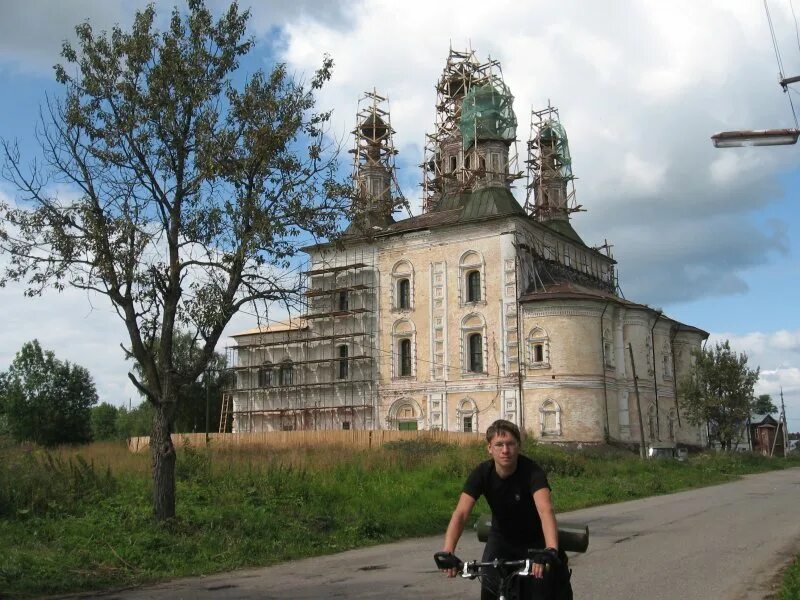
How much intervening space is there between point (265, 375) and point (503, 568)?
154 feet

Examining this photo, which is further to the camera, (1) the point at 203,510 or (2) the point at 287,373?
(2) the point at 287,373

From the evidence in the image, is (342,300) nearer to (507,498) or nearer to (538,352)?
(538,352)

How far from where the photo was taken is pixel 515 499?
4.67 m

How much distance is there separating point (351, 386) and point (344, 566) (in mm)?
35890

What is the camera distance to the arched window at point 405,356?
152 feet

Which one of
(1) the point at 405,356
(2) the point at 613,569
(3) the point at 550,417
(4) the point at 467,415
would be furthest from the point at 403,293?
(2) the point at 613,569

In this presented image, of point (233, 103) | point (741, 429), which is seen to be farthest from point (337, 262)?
point (233, 103)

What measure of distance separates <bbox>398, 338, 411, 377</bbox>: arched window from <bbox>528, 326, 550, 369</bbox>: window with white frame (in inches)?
291

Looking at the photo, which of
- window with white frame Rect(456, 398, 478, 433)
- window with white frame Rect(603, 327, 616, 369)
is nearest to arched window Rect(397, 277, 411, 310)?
window with white frame Rect(456, 398, 478, 433)

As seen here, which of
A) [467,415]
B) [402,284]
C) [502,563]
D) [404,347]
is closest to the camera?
[502,563]

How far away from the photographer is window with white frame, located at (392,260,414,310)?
46.9m

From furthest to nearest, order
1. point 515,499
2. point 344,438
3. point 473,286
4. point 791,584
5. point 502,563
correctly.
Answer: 1. point 473,286
2. point 344,438
3. point 791,584
4. point 515,499
5. point 502,563

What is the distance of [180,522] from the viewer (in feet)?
41.7

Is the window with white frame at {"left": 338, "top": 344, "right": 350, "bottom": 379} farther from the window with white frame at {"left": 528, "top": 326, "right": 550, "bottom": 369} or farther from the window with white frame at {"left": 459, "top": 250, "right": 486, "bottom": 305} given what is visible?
the window with white frame at {"left": 528, "top": 326, "right": 550, "bottom": 369}
